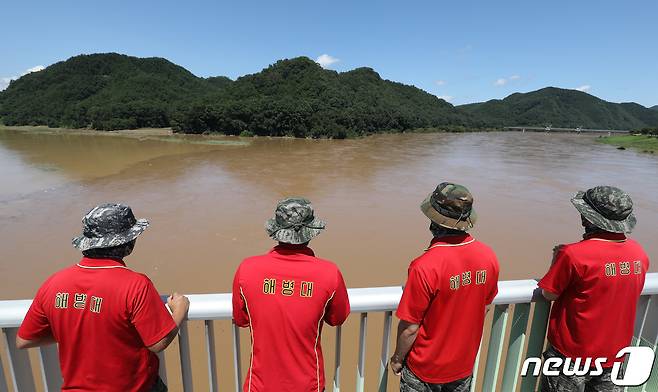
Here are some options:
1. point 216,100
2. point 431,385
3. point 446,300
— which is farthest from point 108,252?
point 216,100

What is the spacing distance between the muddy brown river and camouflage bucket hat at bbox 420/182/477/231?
3244mm

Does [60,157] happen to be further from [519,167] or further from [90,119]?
[90,119]

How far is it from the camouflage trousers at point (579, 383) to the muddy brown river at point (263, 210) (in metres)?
2.70

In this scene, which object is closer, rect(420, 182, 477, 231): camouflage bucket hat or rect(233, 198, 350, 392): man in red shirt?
rect(233, 198, 350, 392): man in red shirt

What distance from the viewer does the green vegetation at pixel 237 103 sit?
166ft

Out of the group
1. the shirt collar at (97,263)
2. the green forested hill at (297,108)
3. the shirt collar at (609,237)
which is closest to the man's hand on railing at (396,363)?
the shirt collar at (609,237)

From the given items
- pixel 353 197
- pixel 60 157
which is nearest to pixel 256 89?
pixel 60 157

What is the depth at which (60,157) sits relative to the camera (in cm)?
2545

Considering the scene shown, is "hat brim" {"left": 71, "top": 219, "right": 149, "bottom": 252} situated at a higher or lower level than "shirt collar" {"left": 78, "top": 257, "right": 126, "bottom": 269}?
higher

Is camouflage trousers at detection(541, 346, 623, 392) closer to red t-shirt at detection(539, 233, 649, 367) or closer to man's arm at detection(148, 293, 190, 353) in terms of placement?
red t-shirt at detection(539, 233, 649, 367)

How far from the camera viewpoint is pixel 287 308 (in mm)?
1551

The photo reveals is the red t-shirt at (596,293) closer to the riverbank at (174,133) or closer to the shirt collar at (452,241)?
the shirt collar at (452,241)

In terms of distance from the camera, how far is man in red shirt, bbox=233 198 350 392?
1556mm

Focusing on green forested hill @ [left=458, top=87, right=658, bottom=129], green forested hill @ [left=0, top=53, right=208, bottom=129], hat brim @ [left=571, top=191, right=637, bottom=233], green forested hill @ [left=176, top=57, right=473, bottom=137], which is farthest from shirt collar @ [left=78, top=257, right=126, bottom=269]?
green forested hill @ [left=458, top=87, right=658, bottom=129]
